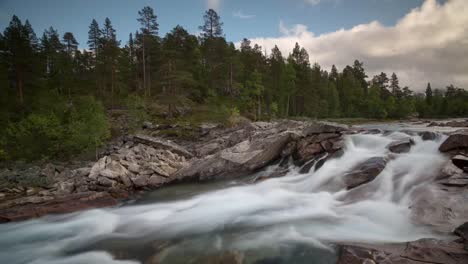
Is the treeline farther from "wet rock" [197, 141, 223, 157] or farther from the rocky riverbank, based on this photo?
"wet rock" [197, 141, 223, 157]

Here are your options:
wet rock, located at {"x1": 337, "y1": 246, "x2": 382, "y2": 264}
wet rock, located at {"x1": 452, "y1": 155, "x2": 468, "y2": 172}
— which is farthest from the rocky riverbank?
wet rock, located at {"x1": 337, "y1": 246, "x2": 382, "y2": 264}

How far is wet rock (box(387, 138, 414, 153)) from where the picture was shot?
43.5ft

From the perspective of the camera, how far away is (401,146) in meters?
13.4

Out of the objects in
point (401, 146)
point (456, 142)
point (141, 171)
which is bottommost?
point (141, 171)

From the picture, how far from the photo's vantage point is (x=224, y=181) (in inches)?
628

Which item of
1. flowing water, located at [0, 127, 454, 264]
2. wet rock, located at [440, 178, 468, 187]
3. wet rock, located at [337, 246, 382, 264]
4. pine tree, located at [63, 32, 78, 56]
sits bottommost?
flowing water, located at [0, 127, 454, 264]

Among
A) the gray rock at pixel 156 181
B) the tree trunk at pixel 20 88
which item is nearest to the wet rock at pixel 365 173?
the gray rock at pixel 156 181

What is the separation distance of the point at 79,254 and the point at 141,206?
14.3 feet

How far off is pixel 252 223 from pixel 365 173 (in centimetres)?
628

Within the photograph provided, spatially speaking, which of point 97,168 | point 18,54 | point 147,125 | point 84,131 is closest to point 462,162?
point 97,168

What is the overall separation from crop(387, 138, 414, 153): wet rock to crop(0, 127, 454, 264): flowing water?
0.29 metres

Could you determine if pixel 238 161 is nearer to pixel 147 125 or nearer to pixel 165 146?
pixel 165 146

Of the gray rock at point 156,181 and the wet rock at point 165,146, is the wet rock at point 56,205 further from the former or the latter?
the wet rock at point 165,146

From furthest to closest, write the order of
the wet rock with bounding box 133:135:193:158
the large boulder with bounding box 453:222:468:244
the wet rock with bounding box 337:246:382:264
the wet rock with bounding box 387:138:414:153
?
the wet rock with bounding box 133:135:193:158 < the wet rock with bounding box 387:138:414:153 < the large boulder with bounding box 453:222:468:244 < the wet rock with bounding box 337:246:382:264
